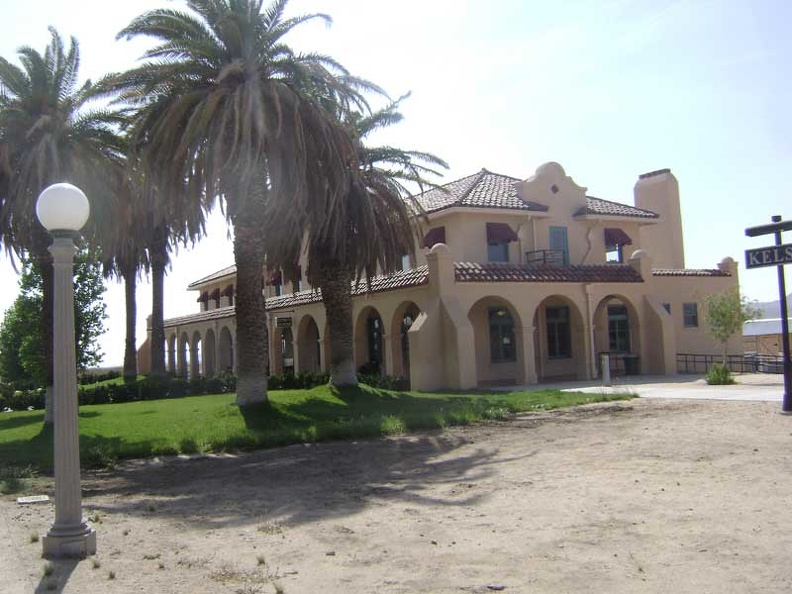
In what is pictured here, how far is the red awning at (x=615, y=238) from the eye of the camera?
109ft

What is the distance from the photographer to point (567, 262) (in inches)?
1249

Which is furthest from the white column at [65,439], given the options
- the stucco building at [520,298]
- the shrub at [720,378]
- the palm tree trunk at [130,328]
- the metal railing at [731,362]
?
the metal railing at [731,362]

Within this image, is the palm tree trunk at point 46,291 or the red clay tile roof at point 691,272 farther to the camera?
the red clay tile roof at point 691,272

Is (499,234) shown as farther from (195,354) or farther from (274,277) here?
(195,354)

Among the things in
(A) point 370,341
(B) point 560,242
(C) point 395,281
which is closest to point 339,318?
(C) point 395,281

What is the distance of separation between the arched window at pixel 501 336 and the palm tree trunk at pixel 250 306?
44.7 feet

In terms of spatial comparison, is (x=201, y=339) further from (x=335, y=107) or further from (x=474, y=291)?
(x=335, y=107)

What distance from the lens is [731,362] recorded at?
32.9 m

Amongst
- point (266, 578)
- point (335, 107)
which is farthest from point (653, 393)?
point (266, 578)

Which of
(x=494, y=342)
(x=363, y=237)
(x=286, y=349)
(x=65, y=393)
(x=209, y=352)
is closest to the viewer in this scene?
(x=65, y=393)

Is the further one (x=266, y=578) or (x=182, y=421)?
(x=182, y=421)

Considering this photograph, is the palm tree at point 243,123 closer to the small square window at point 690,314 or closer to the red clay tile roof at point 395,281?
the red clay tile roof at point 395,281

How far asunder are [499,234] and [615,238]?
6.44m

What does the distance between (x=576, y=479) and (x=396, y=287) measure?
18164 millimetres
